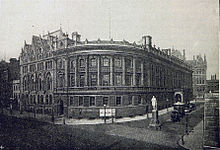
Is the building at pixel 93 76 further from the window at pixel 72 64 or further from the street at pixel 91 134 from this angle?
the street at pixel 91 134

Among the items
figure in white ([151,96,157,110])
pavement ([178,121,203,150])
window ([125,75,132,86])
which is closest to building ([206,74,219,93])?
pavement ([178,121,203,150])

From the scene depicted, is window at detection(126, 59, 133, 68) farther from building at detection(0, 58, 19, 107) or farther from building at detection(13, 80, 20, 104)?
building at detection(13, 80, 20, 104)

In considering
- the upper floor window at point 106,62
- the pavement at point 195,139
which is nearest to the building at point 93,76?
the upper floor window at point 106,62

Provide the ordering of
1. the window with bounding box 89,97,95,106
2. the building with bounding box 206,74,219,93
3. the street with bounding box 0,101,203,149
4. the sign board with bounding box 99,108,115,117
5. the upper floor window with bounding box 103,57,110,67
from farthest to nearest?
the window with bounding box 89,97,95,106, the upper floor window with bounding box 103,57,110,67, the sign board with bounding box 99,108,115,117, the building with bounding box 206,74,219,93, the street with bounding box 0,101,203,149

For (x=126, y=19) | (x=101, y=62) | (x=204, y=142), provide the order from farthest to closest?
A: 1. (x=101, y=62)
2. (x=126, y=19)
3. (x=204, y=142)

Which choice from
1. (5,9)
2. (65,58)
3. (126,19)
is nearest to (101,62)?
(65,58)

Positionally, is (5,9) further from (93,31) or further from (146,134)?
(146,134)
